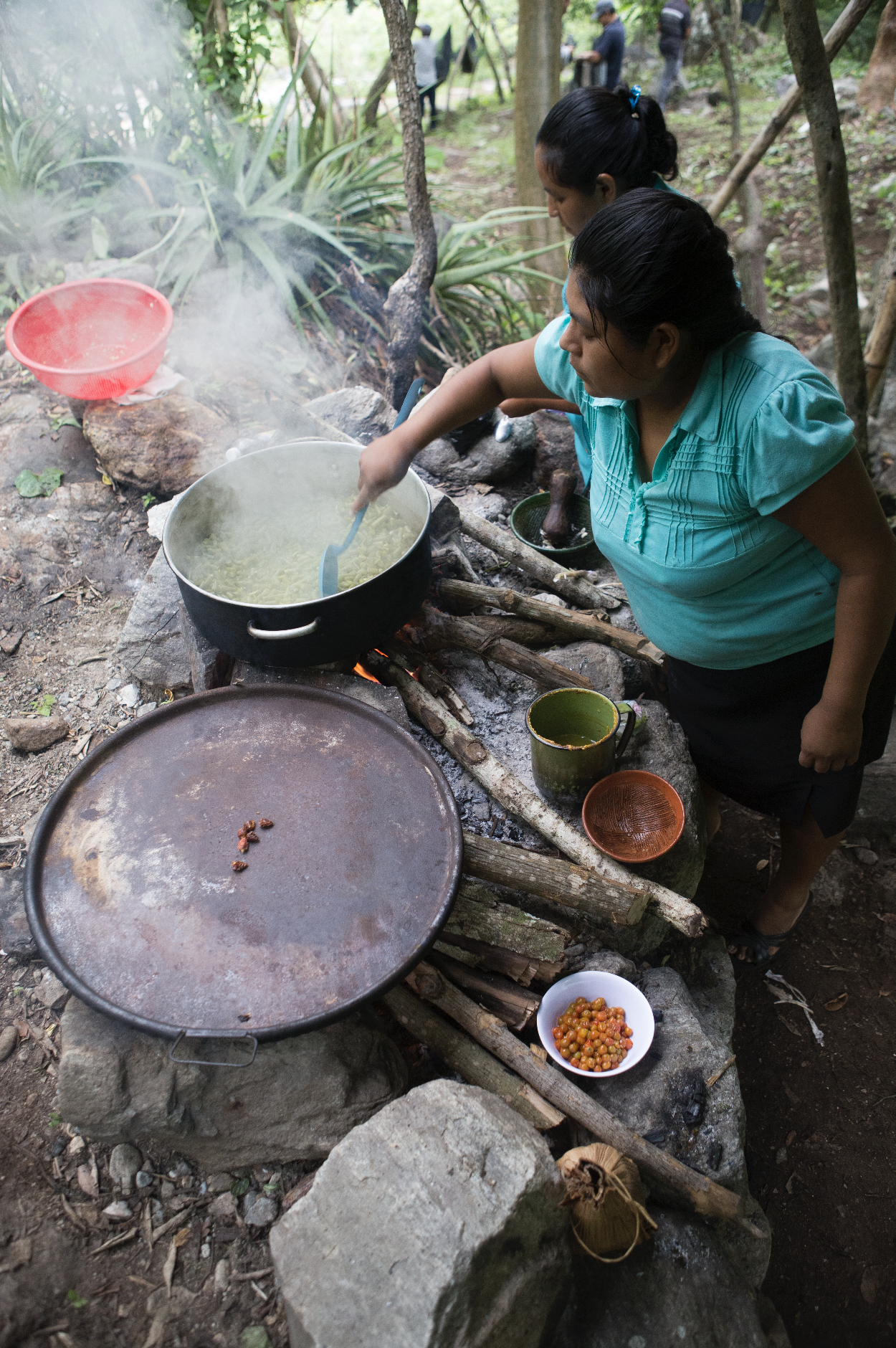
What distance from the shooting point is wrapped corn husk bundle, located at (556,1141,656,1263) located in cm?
178

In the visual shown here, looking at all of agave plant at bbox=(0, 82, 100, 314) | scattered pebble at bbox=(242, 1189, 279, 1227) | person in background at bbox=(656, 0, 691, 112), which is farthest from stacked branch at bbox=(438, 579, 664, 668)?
person in background at bbox=(656, 0, 691, 112)

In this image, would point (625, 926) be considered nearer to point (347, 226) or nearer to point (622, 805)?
point (622, 805)

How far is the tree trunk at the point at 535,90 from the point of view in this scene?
18.7ft

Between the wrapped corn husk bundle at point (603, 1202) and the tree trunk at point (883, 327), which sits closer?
the wrapped corn husk bundle at point (603, 1202)

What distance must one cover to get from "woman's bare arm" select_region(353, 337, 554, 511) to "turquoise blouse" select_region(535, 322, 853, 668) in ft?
0.40

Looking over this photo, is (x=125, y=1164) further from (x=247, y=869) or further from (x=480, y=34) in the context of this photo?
(x=480, y=34)

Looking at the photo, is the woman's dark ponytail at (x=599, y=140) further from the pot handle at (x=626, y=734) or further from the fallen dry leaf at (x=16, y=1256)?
the fallen dry leaf at (x=16, y=1256)

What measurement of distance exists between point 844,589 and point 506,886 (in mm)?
1284

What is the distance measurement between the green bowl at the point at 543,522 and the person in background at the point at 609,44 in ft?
31.8

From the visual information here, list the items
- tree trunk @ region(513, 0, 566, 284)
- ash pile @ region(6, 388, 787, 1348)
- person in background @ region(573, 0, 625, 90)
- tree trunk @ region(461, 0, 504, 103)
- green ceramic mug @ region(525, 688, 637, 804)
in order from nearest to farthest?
ash pile @ region(6, 388, 787, 1348) → green ceramic mug @ region(525, 688, 637, 804) → tree trunk @ region(461, 0, 504, 103) → tree trunk @ region(513, 0, 566, 284) → person in background @ region(573, 0, 625, 90)

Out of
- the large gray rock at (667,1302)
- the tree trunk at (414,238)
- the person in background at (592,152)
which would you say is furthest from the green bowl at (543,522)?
the large gray rock at (667,1302)

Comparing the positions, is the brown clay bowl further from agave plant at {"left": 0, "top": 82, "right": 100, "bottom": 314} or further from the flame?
agave plant at {"left": 0, "top": 82, "right": 100, "bottom": 314}

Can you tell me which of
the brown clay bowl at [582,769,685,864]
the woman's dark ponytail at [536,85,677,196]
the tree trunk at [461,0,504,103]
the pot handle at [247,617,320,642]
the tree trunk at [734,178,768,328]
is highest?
the tree trunk at [461,0,504,103]

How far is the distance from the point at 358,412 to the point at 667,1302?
12.1 feet
